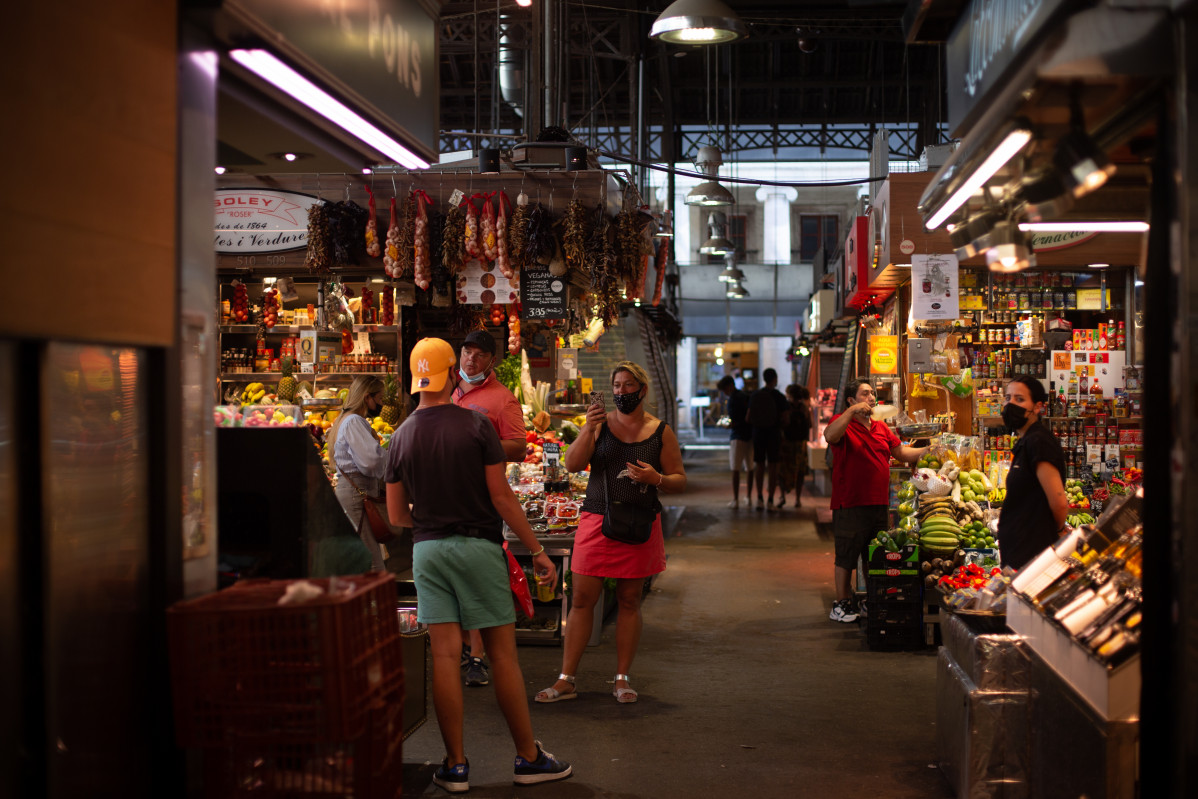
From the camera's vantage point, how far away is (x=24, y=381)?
214 centimetres

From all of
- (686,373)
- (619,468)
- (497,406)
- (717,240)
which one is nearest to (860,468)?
(619,468)

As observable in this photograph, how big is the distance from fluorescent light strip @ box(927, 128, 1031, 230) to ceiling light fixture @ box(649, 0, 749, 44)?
4.54m

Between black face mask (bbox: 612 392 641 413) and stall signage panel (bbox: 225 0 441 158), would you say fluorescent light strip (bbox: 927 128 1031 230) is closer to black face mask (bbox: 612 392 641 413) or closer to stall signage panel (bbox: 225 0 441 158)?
stall signage panel (bbox: 225 0 441 158)

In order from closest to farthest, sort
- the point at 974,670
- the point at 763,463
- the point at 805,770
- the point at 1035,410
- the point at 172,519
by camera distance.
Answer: the point at 172,519, the point at 974,670, the point at 805,770, the point at 1035,410, the point at 763,463

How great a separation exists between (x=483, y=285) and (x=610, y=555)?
3292 mm

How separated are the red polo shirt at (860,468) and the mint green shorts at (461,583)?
3803 millimetres

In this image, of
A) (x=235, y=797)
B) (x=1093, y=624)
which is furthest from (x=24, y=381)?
(x=1093, y=624)

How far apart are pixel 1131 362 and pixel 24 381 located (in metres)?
9.47

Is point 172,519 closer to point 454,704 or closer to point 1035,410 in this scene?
point 454,704

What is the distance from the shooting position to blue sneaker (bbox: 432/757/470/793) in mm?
4234

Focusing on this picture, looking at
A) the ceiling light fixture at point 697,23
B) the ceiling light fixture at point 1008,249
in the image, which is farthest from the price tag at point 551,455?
the ceiling light fixture at point 1008,249

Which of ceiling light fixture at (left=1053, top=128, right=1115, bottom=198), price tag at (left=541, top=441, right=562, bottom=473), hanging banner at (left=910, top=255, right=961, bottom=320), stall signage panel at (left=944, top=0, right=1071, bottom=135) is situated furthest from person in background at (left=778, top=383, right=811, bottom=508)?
ceiling light fixture at (left=1053, top=128, right=1115, bottom=198)

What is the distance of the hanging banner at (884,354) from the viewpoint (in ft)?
34.0

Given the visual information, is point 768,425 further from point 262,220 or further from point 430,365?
point 430,365
